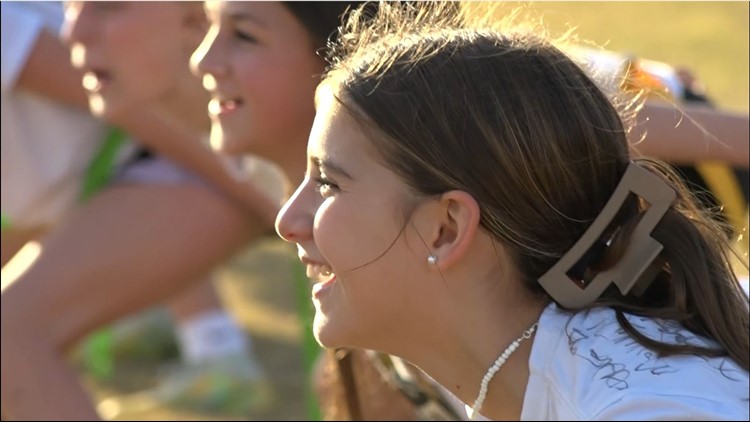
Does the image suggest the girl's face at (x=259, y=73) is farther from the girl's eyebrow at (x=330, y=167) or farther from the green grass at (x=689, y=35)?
the green grass at (x=689, y=35)

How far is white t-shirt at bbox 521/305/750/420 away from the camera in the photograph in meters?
1.31

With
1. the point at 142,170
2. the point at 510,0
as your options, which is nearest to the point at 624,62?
the point at 510,0

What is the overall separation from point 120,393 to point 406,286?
2.28m

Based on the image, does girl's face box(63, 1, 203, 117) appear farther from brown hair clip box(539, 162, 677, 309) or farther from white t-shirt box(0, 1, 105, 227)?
brown hair clip box(539, 162, 677, 309)

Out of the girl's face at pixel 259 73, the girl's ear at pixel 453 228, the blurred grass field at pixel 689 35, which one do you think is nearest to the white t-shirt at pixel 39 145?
the girl's face at pixel 259 73

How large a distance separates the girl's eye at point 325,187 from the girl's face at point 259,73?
0.72m

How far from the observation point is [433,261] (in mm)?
1521

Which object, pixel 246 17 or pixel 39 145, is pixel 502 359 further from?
pixel 39 145

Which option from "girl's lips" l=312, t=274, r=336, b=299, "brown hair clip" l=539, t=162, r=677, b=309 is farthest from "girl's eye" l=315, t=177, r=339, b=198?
"brown hair clip" l=539, t=162, r=677, b=309

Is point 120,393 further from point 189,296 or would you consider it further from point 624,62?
point 624,62

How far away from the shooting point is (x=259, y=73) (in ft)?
7.46

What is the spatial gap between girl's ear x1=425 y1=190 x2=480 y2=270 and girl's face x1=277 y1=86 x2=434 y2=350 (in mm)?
26

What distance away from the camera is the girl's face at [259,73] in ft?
7.47

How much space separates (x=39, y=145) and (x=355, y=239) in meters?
1.56
